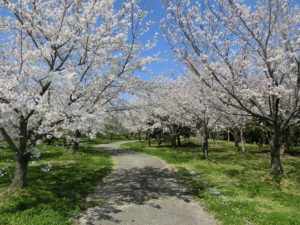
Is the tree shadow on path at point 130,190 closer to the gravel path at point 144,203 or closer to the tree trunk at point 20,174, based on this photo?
the gravel path at point 144,203

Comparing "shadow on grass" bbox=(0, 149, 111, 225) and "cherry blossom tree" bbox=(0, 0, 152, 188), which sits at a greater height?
"cherry blossom tree" bbox=(0, 0, 152, 188)

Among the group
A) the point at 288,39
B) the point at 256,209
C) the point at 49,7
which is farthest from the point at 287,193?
the point at 49,7

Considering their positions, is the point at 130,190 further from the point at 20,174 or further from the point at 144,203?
the point at 20,174

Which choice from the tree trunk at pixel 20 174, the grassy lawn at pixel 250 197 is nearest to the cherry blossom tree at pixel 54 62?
the tree trunk at pixel 20 174

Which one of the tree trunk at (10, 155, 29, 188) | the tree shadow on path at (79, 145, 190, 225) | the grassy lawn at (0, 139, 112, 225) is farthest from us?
the tree trunk at (10, 155, 29, 188)

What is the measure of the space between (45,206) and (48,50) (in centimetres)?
575

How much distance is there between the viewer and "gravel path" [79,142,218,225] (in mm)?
11061

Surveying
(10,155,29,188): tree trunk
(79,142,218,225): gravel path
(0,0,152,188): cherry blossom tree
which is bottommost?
(79,142,218,225): gravel path

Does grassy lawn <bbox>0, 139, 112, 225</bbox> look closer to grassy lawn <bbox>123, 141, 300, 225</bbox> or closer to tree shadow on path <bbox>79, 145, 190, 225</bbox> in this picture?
tree shadow on path <bbox>79, 145, 190, 225</bbox>

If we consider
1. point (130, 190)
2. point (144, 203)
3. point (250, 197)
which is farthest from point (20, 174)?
point (250, 197)

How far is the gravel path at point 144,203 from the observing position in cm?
1106

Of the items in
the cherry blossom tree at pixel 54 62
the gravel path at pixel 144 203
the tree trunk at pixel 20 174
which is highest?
the cherry blossom tree at pixel 54 62

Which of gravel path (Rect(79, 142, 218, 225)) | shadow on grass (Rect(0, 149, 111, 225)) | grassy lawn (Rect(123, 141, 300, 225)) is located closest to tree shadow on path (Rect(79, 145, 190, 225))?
gravel path (Rect(79, 142, 218, 225))

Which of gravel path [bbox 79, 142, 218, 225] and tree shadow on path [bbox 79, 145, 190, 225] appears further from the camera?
tree shadow on path [bbox 79, 145, 190, 225]
